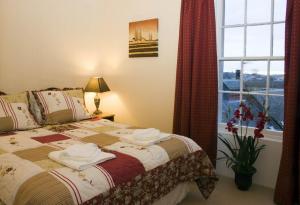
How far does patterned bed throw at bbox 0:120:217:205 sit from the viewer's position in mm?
1435

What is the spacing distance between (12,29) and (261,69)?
2759 mm

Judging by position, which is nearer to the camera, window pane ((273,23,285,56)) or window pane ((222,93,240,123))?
window pane ((273,23,285,56))

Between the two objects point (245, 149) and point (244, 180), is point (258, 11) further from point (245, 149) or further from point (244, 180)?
point (244, 180)

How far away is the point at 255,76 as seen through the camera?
114 inches

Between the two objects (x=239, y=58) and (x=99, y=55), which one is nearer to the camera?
(x=239, y=58)

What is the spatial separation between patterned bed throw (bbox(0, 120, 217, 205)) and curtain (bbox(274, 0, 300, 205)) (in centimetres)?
64

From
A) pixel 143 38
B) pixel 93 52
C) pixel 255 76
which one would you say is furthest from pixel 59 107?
pixel 255 76

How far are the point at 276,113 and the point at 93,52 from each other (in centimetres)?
253

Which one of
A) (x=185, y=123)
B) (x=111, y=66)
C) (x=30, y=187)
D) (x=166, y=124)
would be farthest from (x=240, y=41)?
(x=30, y=187)

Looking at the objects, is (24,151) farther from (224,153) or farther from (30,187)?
(224,153)

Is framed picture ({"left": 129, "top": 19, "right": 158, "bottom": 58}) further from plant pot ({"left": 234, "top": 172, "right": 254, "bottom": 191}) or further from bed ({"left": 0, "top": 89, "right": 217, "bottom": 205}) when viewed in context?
plant pot ({"left": 234, "top": 172, "right": 254, "bottom": 191})

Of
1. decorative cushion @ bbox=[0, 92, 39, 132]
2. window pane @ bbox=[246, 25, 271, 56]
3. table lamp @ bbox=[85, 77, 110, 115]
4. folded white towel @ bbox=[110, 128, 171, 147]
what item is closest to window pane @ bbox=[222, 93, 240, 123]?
window pane @ bbox=[246, 25, 271, 56]

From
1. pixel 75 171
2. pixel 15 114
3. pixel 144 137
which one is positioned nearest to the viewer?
pixel 75 171

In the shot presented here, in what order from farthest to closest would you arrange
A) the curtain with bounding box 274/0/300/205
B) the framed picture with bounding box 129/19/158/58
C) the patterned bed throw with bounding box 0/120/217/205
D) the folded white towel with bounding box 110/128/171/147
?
the framed picture with bounding box 129/19/158/58 → the curtain with bounding box 274/0/300/205 → the folded white towel with bounding box 110/128/171/147 → the patterned bed throw with bounding box 0/120/217/205
